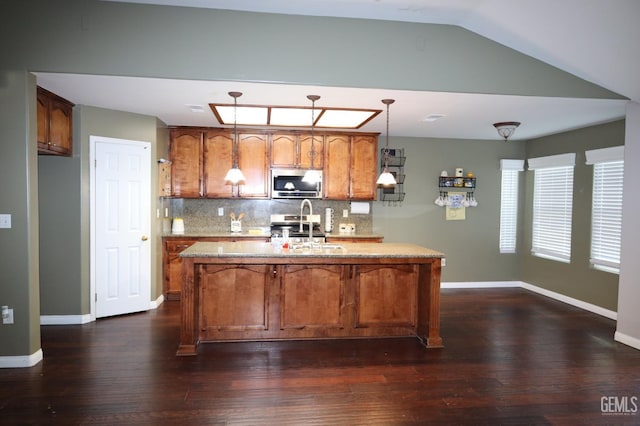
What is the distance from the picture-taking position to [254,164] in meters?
5.81

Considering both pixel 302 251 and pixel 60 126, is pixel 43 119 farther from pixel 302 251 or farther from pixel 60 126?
pixel 302 251

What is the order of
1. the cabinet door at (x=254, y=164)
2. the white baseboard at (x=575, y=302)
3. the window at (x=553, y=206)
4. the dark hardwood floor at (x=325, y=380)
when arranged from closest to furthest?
the dark hardwood floor at (x=325, y=380) → the white baseboard at (x=575, y=302) → the window at (x=553, y=206) → the cabinet door at (x=254, y=164)

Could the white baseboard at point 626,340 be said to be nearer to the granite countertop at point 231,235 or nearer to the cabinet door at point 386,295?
the cabinet door at point 386,295

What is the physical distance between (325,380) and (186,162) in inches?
152

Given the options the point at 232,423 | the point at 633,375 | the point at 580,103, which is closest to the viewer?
the point at 232,423

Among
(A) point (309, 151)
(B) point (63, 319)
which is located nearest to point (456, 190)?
A: (A) point (309, 151)

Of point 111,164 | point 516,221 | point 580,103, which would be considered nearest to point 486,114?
point 580,103

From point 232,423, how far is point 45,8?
3.69m

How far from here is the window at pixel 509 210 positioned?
6539 millimetres

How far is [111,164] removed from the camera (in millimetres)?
4613

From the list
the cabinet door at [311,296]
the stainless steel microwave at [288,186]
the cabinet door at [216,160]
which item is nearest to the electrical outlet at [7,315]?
the cabinet door at [311,296]

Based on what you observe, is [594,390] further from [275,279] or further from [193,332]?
[193,332]

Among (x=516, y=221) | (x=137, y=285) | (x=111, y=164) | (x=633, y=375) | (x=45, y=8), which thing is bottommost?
(x=633, y=375)

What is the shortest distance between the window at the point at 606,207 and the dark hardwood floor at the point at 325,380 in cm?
101
